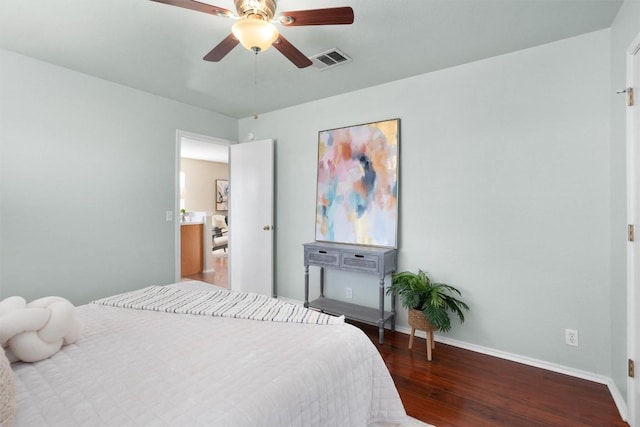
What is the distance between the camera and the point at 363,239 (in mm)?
3094

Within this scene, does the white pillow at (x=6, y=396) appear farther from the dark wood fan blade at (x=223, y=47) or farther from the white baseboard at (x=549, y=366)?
the white baseboard at (x=549, y=366)

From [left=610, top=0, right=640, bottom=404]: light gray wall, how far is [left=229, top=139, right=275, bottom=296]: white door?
9.96 ft

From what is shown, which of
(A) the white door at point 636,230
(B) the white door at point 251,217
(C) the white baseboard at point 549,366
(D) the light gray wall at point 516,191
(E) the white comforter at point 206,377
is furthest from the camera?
(B) the white door at point 251,217

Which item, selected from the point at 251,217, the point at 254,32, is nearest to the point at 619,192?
the point at 254,32

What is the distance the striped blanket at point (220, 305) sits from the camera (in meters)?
1.64

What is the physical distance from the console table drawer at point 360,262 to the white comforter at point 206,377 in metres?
1.28

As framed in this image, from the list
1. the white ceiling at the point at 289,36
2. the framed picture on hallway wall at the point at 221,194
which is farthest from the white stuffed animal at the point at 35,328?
the framed picture on hallway wall at the point at 221,194

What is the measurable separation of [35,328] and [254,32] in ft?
5.22

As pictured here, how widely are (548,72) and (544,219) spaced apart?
1096mm

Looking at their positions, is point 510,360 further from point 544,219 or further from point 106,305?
point 106,305

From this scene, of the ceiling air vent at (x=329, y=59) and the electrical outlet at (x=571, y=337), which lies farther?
the ceiling air vent at (x=329, y=59)

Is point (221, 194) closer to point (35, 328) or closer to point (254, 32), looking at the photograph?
point (254, 32)

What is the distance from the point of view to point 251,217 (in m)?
3.91

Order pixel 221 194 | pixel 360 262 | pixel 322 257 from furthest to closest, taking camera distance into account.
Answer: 1. pixel 221 194
2. pixel 322 257
3. pixel 360 262
